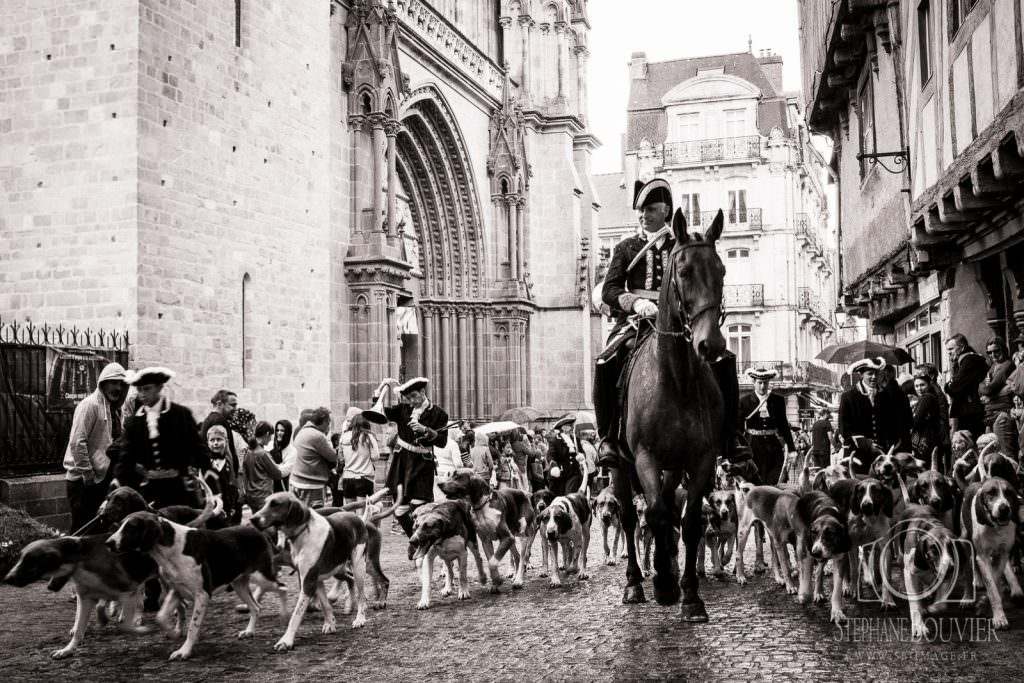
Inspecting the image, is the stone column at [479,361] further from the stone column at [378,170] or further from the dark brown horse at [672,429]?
the dark brown horse at [672,429]

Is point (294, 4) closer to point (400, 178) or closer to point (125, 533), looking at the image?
point (400, 178)

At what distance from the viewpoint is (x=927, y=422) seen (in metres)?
11.5

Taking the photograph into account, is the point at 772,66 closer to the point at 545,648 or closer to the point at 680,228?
the point at 680,228

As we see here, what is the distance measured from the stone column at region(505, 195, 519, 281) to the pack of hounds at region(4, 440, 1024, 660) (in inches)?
940

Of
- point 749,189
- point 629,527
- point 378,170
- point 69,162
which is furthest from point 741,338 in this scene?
point 629,527

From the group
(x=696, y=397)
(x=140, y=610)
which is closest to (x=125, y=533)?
(x=140, y=610)

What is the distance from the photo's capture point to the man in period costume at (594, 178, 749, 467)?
27.6 ft

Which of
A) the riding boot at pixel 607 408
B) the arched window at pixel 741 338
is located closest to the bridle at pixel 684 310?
the riding boot at pixel 607 408

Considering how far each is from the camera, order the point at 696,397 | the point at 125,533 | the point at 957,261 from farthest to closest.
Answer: the point at 957,261, the point at 696,397, the point at 125,533

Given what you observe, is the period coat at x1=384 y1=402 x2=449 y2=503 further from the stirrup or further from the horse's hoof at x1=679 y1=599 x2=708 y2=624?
the horse's hoof at x1=679 y1=599 x2=708 y2=624

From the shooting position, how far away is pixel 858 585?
8672 mm

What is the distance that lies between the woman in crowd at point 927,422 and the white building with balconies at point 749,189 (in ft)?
132

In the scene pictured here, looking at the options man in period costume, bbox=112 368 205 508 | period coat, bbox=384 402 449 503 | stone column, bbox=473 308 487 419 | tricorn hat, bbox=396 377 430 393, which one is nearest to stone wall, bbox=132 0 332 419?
period coat, bbox=384 402 449 503

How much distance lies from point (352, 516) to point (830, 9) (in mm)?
15320
